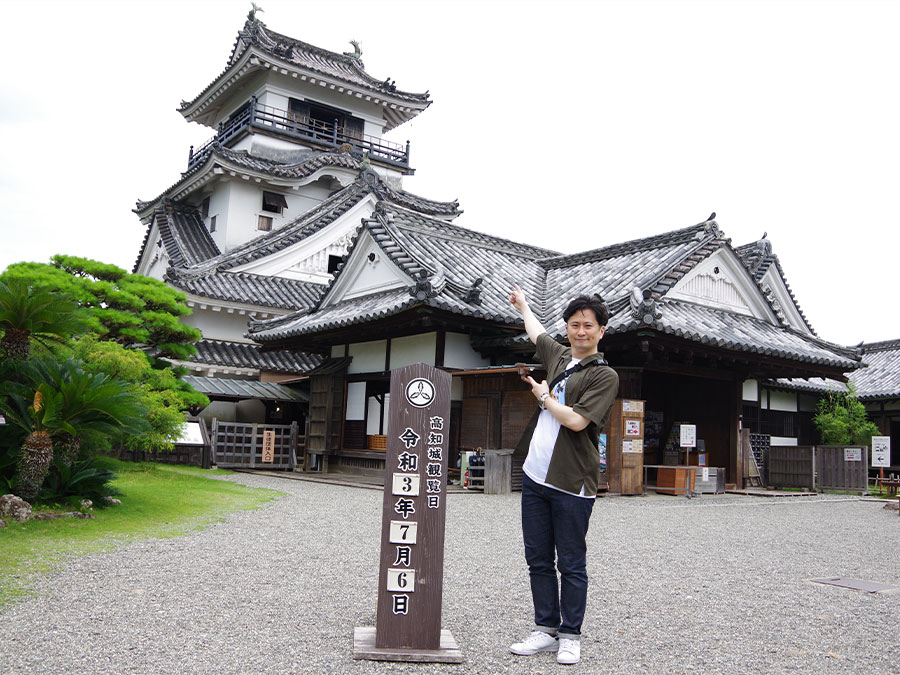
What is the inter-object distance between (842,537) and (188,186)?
2494 cm

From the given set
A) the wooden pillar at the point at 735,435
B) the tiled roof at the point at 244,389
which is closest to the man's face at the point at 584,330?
the wooden pillar at the point at 735,435

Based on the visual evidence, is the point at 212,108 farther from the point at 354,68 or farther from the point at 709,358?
the point at 709,358

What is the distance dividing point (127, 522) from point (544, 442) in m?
5.56

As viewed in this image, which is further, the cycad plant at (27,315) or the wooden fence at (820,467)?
the wooden fence at (820,467)

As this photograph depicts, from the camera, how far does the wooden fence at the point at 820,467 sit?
1691 cm

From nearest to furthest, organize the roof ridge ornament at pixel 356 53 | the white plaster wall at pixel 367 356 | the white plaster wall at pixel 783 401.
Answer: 1. the white plaster wall at pixel 367 356
2. the white plaster wall at pixel 783 401
3. the roof ridge ornament at pixel 356 53

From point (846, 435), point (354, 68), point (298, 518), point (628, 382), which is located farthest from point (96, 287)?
point (354, 68)

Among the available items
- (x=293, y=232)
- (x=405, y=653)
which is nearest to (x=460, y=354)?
(x=405, y=653)

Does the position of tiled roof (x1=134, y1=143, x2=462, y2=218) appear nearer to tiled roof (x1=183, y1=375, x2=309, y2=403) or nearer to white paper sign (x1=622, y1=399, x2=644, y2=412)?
tiled roof (x1=183, y1=375, x2=309, y2=403)

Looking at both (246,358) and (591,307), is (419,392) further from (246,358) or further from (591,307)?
(246,358)

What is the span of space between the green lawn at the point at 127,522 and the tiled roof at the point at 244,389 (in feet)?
21.3

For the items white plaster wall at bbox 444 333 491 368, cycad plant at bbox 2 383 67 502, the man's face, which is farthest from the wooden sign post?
white plaster wall at bbox 444 333 491 368

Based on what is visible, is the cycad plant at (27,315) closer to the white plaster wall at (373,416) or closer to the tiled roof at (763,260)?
the white plaster wall at (373,416)

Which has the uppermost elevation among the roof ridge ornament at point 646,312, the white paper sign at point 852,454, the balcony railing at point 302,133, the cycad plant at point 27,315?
the balcony railing at point 302,133
